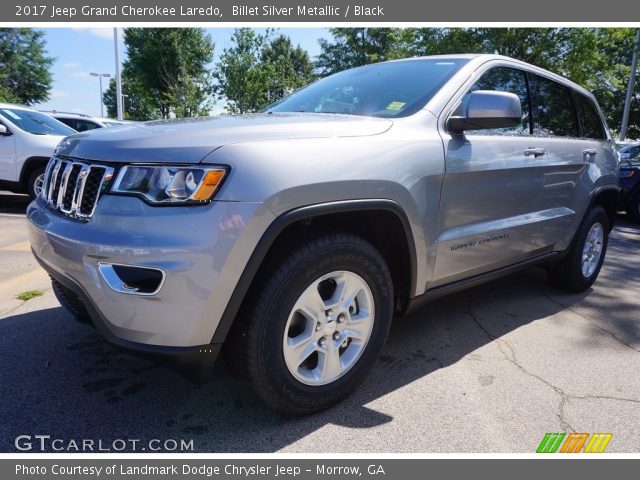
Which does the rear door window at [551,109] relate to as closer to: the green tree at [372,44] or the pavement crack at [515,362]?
the pavement crack at [515,362]

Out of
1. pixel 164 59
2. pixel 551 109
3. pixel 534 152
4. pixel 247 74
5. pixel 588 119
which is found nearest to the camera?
pixel 534 152

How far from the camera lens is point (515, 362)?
2.81m

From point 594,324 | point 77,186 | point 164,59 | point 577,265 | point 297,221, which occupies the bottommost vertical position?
point 594,324

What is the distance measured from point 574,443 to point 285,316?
1.40m

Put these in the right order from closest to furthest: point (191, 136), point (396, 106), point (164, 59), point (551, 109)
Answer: point (191, 136), point (396, 106), point (551, 109), point (164, 59)

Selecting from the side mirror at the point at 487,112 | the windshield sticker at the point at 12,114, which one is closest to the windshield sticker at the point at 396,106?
the side mirror at the point at 487,112

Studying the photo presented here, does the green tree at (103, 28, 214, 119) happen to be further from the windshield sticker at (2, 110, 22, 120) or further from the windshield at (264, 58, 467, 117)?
the windshield at (264, 58, 467, 117)

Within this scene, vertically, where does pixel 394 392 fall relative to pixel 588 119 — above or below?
below

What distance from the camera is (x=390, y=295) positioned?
7.63 ft

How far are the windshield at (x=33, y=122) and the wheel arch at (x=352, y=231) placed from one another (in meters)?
7.01

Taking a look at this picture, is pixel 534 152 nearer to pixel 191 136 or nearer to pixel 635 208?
pixel 191 136

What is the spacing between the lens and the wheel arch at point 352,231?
5.84 ft

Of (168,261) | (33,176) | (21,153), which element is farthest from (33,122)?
(168,261)

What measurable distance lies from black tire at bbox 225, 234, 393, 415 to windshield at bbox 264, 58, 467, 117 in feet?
2.87
